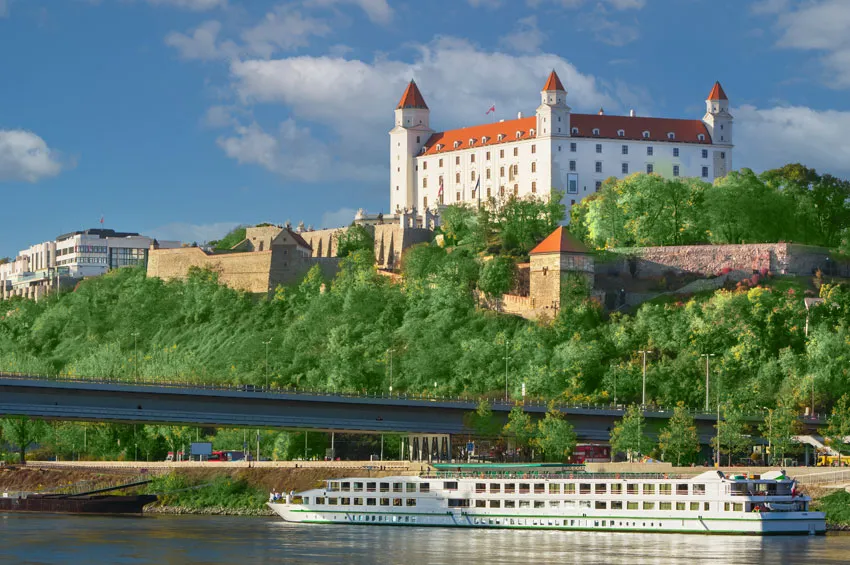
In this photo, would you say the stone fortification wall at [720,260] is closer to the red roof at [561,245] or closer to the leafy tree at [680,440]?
the red roof at [561,245]

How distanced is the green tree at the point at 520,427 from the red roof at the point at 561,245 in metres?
35.0

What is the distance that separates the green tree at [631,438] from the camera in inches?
4301

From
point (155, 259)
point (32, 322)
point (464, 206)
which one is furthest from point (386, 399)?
point (32, 322)

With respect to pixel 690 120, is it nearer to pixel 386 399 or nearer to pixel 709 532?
pixel 386 399

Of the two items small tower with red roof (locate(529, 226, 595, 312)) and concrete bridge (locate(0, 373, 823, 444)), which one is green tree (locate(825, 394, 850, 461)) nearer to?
concrete bridge (locate(0, 373, 823, 444))

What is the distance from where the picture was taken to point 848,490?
91375 mm

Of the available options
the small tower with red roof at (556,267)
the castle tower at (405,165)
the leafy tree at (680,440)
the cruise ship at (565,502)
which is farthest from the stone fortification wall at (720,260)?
the cruise ship at (565,502)

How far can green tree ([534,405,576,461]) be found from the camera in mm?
109438

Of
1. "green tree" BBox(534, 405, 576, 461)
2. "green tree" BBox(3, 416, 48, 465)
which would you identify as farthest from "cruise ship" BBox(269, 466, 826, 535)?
"green tree" BBox(3, 416, 48, 465)

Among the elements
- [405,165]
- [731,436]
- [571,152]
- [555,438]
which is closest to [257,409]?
[555,438]

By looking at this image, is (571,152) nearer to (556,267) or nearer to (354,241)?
(354,241)

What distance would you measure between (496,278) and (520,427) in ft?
146

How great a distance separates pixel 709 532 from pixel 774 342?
51.6m

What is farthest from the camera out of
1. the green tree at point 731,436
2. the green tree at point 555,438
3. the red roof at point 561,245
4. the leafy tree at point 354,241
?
the leafy tree at point 354,241
